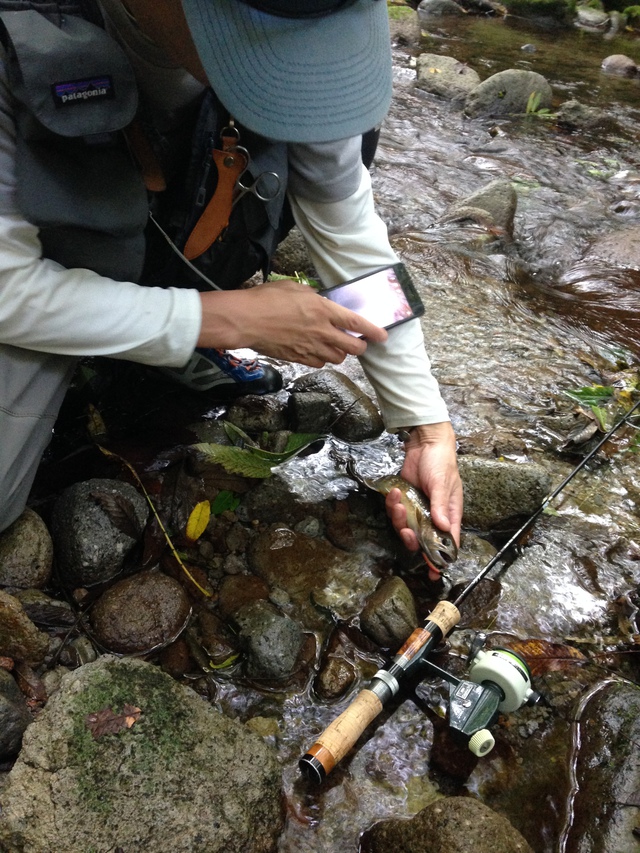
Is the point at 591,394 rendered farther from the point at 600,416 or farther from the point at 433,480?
the point at 433,480

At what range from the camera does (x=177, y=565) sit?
110 inches

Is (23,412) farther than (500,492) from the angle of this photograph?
No

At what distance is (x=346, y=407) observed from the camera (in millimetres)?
3562

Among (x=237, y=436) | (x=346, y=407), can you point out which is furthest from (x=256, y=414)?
(x=346, y=407)

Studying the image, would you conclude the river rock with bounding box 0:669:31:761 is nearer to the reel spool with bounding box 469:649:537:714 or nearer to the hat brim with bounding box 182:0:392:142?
the reel spool with bounding box 469:649:537:714

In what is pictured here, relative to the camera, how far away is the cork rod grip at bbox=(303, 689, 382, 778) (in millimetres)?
2084

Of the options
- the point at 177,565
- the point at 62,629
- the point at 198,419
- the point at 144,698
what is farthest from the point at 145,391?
the point at 144,698

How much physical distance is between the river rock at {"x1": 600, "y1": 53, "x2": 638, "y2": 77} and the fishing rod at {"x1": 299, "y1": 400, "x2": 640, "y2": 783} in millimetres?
13768

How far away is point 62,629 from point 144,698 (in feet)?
1.79

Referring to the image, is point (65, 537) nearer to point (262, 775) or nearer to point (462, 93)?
point (262, 775)

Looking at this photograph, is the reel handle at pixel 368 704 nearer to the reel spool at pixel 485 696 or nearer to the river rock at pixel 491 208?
the reel spool at pixel 485 696

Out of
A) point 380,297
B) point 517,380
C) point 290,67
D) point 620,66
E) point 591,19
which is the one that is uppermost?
point 290,67

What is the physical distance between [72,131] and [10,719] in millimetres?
1695

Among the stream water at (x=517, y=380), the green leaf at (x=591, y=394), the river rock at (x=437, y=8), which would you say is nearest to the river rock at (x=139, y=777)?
the stream water at (x=517, y=380)
